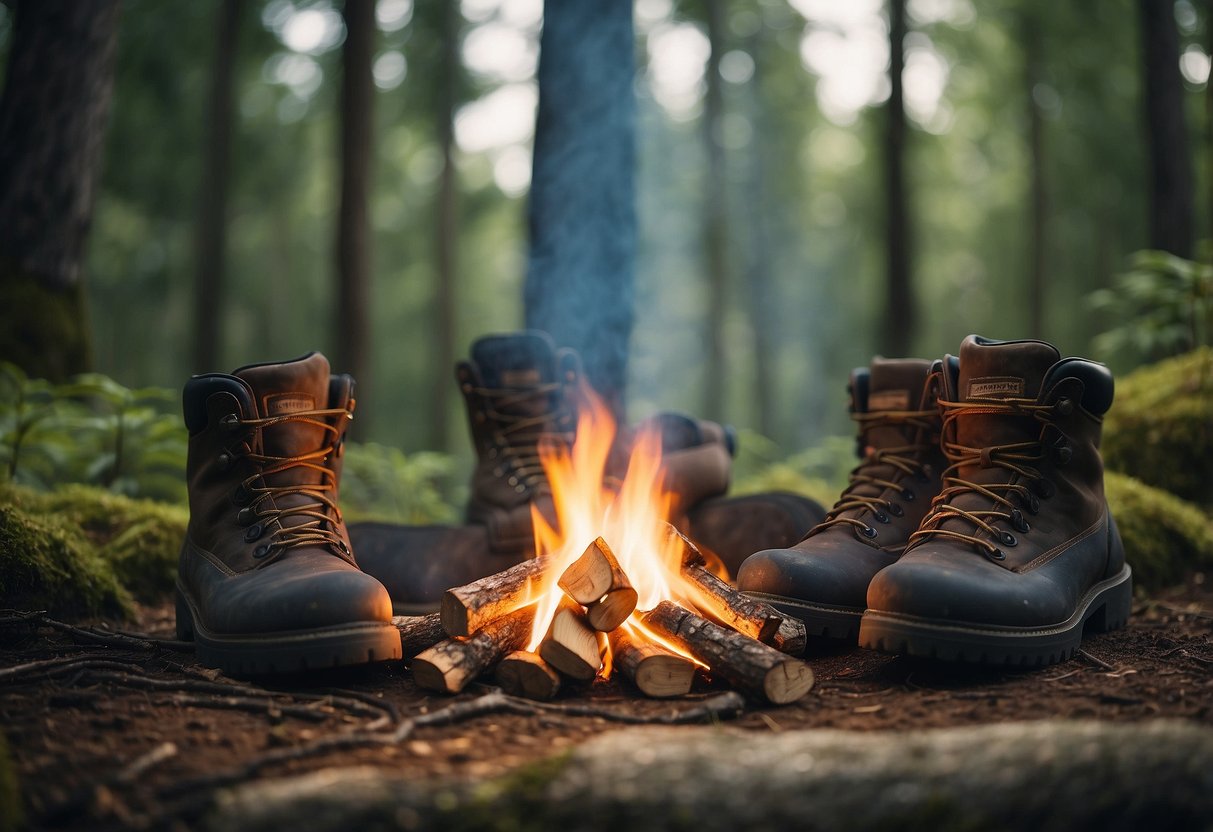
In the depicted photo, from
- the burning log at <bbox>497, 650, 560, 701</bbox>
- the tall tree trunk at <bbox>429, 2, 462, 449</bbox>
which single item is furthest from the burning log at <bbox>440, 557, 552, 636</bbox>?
the tall tree trunk at <bbox>429, 2, 462, 449</bbox>

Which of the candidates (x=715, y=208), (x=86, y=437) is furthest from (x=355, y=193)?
(x=715, y=208)

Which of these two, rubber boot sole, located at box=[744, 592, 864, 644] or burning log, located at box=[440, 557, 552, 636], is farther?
rubber boot sole, located at box=[744, 592, 864, 644]

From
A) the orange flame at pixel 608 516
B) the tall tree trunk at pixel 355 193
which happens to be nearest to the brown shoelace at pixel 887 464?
the orange flame at pixel 608 516

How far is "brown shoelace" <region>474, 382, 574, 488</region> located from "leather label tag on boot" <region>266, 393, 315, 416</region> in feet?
3.05

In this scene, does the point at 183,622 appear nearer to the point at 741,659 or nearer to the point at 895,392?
the point at 741,659

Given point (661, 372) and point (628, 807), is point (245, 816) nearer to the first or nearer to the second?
point (628, 807)

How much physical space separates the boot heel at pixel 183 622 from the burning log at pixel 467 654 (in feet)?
2.89

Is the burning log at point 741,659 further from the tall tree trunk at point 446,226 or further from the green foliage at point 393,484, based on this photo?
the tall tree trunk at point 446,226

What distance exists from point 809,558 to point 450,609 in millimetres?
1078

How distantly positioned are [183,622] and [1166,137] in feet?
29.7

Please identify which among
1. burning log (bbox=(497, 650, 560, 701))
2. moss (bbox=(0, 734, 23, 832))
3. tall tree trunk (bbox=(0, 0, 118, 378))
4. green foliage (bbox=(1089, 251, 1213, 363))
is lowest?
burning log (bbox=(497, 650, 560, 701))

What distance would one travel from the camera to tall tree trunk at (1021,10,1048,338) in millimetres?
14977

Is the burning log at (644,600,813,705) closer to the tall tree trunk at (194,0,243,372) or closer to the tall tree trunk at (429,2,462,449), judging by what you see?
the tall tree trunk at (194,0,243,372)

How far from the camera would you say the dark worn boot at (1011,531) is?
7.42ft
